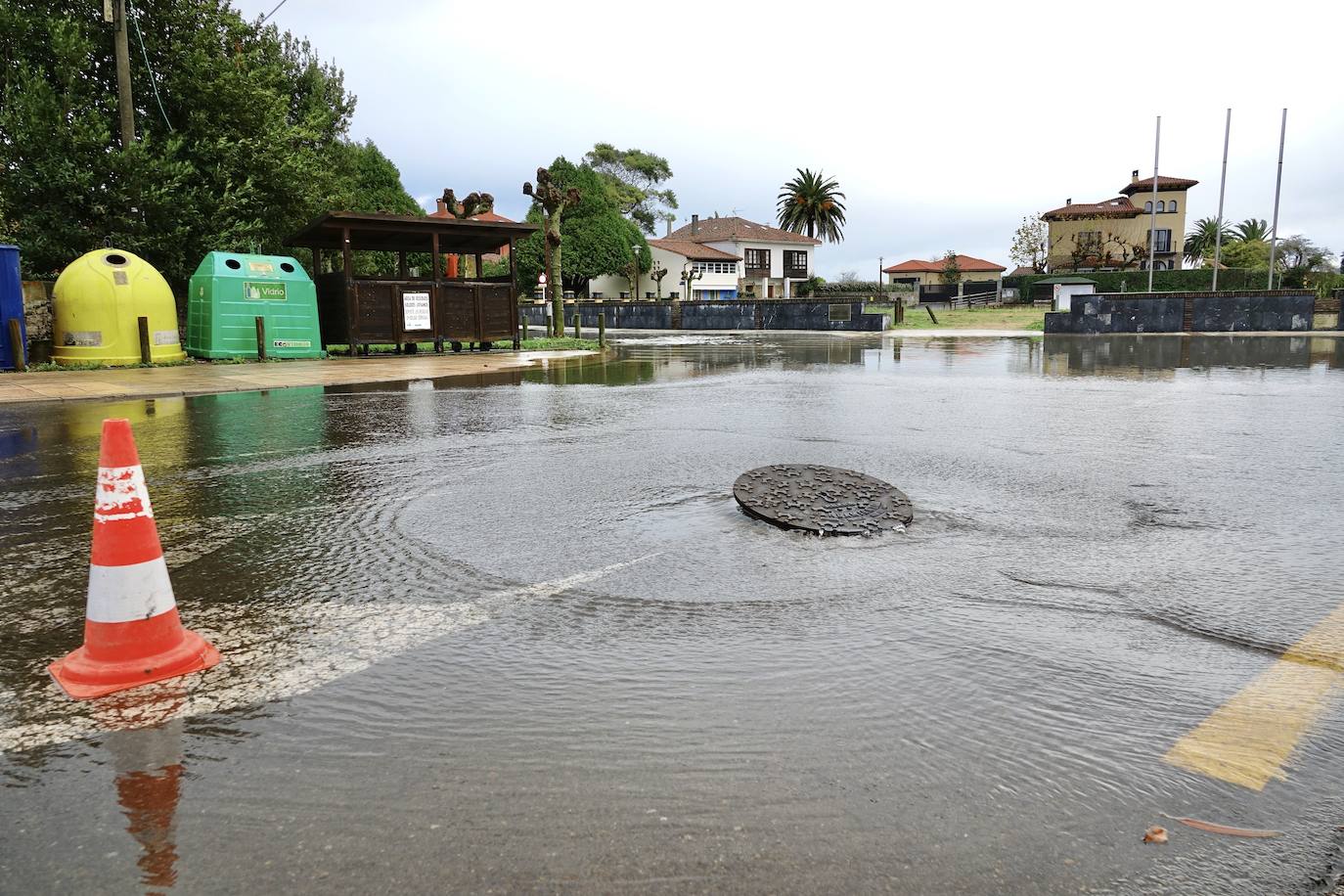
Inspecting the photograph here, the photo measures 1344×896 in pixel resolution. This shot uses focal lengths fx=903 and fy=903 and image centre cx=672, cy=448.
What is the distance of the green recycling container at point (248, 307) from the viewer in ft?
59.9

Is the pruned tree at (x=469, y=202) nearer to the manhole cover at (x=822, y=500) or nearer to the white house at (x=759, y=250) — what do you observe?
the manhole cover at (x=822, y=500)

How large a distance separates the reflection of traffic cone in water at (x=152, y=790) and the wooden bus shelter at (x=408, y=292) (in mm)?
18425

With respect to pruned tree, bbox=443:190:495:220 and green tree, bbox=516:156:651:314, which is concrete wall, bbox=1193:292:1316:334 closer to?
pruned tree, bbox=443:190:495:220

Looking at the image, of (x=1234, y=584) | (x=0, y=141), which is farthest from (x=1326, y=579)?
(x=0, y=141)

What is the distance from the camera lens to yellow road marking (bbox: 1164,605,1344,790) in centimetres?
241

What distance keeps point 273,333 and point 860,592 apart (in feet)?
59.0

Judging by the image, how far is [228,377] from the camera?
583 inches

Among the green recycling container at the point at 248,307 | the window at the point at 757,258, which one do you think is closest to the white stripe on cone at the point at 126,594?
the green recycling container at the point at 248,307

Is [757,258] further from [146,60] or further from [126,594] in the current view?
[126,594]

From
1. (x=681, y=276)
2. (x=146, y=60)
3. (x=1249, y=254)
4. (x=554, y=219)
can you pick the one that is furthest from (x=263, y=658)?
(x=1249, y=254)

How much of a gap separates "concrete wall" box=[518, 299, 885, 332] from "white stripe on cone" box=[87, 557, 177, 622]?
114 ft

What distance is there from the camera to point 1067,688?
2904mm

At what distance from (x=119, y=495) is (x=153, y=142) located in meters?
21.7

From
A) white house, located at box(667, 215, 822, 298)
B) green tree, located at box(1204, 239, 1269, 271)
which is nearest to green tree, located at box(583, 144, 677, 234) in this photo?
white house, located at box(667, 215, 822, 298)
